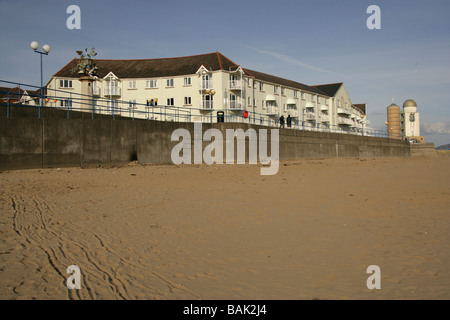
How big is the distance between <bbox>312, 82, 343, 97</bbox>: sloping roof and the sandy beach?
64.9 metres

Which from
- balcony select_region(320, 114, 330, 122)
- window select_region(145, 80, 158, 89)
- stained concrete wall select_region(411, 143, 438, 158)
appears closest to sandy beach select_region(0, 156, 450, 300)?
window select_region(145, 80, 158, 89)

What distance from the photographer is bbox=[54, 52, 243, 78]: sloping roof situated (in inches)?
2074

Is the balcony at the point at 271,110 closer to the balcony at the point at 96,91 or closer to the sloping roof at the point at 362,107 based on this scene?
the balcony at the point at 96,91

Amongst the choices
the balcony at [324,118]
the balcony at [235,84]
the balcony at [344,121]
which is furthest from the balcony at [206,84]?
the balcony at [344,121]

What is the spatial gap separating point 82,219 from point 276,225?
3.96m

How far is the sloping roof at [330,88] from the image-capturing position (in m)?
73.7

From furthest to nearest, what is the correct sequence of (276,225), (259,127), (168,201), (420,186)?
(259,127) → (420,186) → (168,201) → (276,225)

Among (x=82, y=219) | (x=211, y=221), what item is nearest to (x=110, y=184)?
(x=82, y=219)

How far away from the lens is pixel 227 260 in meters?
5.32

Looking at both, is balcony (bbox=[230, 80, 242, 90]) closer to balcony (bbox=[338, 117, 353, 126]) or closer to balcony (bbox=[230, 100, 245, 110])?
balcony (bbox=[230, 100, 245, 110])

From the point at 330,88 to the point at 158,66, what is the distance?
36.9 m

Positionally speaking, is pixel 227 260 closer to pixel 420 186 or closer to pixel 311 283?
pixel 311 283

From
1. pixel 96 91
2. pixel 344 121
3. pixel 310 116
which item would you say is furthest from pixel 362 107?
pixel 96 91

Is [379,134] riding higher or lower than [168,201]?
higher
